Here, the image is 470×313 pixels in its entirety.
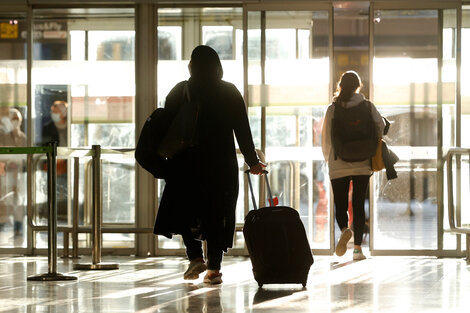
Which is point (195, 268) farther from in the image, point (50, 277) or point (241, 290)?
point (50, 277)

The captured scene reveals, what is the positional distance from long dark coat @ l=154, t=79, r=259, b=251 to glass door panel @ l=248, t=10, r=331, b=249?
303 cm

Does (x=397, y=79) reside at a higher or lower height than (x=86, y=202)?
higher

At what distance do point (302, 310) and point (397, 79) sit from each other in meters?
4.92

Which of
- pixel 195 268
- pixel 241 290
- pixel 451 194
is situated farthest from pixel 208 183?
pixel 451 194

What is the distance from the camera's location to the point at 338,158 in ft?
29.9

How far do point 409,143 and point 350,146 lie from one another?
3.86 feet

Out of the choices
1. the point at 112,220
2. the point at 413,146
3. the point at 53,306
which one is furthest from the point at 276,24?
the point at 53,306

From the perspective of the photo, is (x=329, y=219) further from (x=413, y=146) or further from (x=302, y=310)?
(x=302, y=310)

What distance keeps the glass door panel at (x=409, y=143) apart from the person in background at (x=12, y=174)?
335cm

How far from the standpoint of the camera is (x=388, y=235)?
10000 mm

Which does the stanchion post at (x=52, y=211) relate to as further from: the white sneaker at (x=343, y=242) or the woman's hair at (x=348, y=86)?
the woman's hair at (x=348, y=86)

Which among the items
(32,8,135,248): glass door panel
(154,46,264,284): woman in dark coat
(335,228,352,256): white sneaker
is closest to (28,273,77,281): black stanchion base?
(154,46,264,284): woman in dark coat

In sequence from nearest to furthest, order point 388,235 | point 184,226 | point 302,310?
point 302,310, point 184,226, point 388,235

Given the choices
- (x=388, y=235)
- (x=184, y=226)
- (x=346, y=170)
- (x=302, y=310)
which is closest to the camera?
(x=302, y=310)
